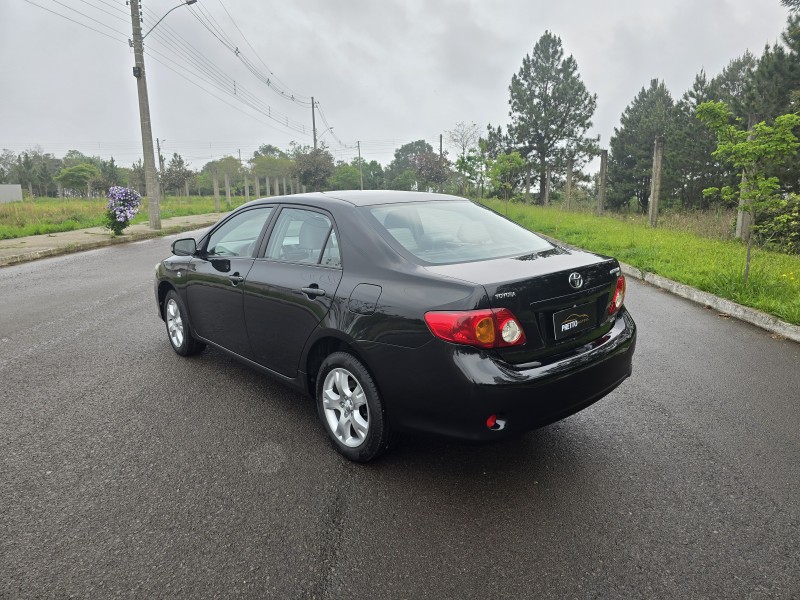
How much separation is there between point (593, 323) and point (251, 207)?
9.01 ft

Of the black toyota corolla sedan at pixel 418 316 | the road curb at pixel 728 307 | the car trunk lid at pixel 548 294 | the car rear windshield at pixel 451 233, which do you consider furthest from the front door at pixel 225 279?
the road curb at pixel 728 307

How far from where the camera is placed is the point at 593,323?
308 cm

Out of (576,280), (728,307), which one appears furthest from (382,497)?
(728,307)

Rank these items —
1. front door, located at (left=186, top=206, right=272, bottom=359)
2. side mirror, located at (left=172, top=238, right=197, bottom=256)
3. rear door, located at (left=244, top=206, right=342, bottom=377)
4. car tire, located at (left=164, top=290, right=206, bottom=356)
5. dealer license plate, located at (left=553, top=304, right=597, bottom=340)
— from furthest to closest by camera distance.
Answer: car tire, located at (left=164, top=290, right=206, bottom=356) → side mirror, located at (left=172, top=238, right=197, bottom=256) → front door, located at (left=186, top=206, right=272, bottom=359) → rear door, located at (left=244, top=206, right=342, bottom=377) → dealer license plate, located at (left=553, top=304, right=597, bottom=340)

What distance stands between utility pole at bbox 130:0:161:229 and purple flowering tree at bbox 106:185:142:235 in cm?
257

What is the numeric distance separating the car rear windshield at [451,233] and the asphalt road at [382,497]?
121 centimetres

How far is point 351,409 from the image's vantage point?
311 centimetres

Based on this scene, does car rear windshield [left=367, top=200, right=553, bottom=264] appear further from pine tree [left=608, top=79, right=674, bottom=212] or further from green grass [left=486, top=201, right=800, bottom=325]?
pine tree [left=608, top=79, right=674, bottom=212]

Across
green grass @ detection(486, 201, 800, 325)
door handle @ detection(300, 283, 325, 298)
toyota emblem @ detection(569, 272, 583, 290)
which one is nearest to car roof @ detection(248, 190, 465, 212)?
door handle @ detection(300, 283, 325, 298)

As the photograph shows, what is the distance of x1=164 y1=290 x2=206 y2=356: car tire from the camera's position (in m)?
4.88

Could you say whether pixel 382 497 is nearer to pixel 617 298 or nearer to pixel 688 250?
pixel 617 298

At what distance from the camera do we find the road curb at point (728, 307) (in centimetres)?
571

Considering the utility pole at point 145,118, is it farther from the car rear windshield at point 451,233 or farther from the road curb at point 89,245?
the car rear windshield at point 451,233

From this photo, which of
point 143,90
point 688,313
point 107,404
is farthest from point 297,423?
point 143,90
